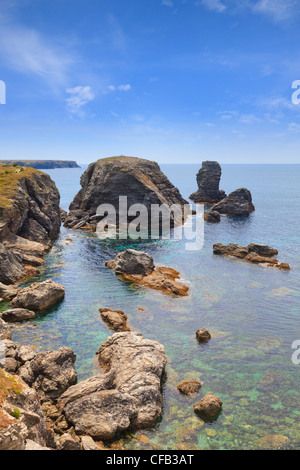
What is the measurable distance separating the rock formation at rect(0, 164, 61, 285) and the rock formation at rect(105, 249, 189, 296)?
15.8m

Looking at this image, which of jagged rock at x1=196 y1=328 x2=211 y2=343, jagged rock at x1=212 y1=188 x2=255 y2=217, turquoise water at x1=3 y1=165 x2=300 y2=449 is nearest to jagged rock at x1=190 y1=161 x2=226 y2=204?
jagged rock at x1=212 y1=188 x2=255 y2=217

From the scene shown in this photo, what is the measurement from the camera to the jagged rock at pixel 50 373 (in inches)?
983

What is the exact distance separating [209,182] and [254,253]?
99.3 metres

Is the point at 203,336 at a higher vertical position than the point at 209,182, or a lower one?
lower

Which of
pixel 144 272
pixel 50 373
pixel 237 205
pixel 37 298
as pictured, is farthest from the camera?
pixel 237 205

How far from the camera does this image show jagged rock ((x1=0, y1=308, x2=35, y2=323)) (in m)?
37.5

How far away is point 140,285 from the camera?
169ft

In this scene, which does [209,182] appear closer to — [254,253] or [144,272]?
[254,253]

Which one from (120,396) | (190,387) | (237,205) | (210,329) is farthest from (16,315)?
(237,205)

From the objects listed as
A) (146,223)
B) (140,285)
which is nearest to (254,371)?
(140,285)

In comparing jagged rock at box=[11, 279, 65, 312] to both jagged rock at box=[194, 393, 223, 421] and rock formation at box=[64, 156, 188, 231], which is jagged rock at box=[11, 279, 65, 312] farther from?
rock formation at box=[64, 156, 188, 231]

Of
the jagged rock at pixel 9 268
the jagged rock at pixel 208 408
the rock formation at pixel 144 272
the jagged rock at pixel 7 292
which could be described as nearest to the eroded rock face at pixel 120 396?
the jagged rock at pixel 208 408

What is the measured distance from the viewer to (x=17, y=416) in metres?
15.4

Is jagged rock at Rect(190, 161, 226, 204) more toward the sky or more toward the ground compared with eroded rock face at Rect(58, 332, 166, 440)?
more toward the sky
